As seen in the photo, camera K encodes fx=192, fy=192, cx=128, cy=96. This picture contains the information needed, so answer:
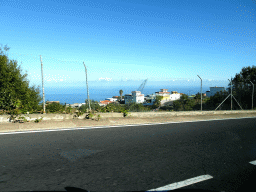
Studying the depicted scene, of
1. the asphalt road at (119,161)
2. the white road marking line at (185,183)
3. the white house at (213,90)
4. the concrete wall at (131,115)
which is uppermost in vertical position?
the white house at (213,90)

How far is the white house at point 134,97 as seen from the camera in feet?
32.1

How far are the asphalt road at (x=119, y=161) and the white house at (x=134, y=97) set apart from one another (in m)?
3.48

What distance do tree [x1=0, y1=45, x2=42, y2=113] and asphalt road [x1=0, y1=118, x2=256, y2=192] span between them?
74.9 inches

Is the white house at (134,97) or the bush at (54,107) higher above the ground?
the white house at (134,97)

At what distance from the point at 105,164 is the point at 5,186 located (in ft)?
5.58

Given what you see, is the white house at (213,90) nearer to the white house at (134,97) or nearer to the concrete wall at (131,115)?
the concrete wall at (131,115)

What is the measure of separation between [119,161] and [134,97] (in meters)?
6.20

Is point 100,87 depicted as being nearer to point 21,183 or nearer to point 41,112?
point 41,112

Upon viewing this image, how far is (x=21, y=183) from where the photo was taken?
3029mm

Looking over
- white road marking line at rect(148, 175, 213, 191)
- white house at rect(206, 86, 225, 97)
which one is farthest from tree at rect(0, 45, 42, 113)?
white house at rect(206, 86, 225, 97)

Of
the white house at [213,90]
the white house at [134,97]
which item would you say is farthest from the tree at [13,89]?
the white house at [213,90]

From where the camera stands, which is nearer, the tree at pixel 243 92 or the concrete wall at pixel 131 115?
the concrete wall at pixel 131 115

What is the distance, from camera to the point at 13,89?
731cm

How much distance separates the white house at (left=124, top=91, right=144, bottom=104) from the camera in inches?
385
